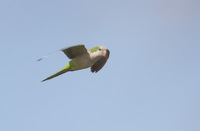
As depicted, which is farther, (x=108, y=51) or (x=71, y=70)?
(x=108, y=51)

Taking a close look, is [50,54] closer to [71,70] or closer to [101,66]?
[71,70]

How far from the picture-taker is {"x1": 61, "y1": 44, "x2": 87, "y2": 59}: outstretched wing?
15.4 meters

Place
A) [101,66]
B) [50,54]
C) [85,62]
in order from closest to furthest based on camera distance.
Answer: [50,54], [85,62], [101,66]

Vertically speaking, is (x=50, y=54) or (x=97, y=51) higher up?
(x=97, y=51)

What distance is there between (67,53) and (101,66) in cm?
300

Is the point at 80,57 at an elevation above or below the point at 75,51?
below

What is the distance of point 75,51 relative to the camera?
15.6 m

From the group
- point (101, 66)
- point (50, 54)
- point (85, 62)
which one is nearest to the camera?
point (50, 54)

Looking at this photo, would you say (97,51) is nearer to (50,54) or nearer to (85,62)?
(85,62)

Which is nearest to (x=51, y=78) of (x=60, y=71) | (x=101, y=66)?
(x=60, y=71)

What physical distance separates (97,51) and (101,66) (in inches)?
92.7

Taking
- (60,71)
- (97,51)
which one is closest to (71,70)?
(60,71)

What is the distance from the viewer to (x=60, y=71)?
15.7 meters

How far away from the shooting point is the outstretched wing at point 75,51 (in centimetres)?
1542
